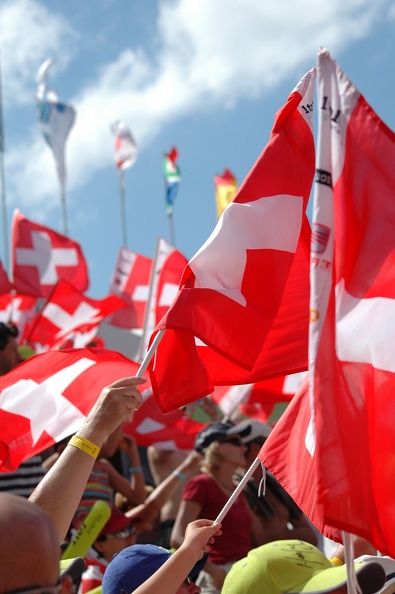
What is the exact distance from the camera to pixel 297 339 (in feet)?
11.2

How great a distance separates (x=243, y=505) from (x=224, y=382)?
2.15m

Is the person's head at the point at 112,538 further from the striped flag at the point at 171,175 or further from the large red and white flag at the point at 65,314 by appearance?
the striped flag at the point at 171,175

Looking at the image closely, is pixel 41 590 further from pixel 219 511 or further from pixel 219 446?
pixel 219 446

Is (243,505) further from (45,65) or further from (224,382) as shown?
(45,65)

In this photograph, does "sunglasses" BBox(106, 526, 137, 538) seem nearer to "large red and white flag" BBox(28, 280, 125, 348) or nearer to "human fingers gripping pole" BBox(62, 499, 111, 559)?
"human fingers gripping pole" BBox(62, 499, 111, 559)

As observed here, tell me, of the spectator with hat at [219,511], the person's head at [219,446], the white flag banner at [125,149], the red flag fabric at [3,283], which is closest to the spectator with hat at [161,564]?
the spectator with hat at [219,511]

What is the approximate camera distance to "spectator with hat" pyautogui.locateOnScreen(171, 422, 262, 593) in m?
5.00

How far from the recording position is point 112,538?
16.8 ft

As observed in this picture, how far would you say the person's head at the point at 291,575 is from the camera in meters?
2.88

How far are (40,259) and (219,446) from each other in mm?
6779

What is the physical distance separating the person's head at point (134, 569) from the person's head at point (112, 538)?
6.82 ft

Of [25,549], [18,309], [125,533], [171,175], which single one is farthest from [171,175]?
[25,549]

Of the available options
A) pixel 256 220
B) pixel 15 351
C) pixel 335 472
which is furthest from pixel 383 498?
pixel 15 351

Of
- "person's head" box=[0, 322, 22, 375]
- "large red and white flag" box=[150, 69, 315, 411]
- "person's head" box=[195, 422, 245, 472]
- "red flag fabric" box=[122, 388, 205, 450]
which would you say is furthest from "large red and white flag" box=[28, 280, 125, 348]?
"large red and white flag" box=[150, 69, 315, 411]
